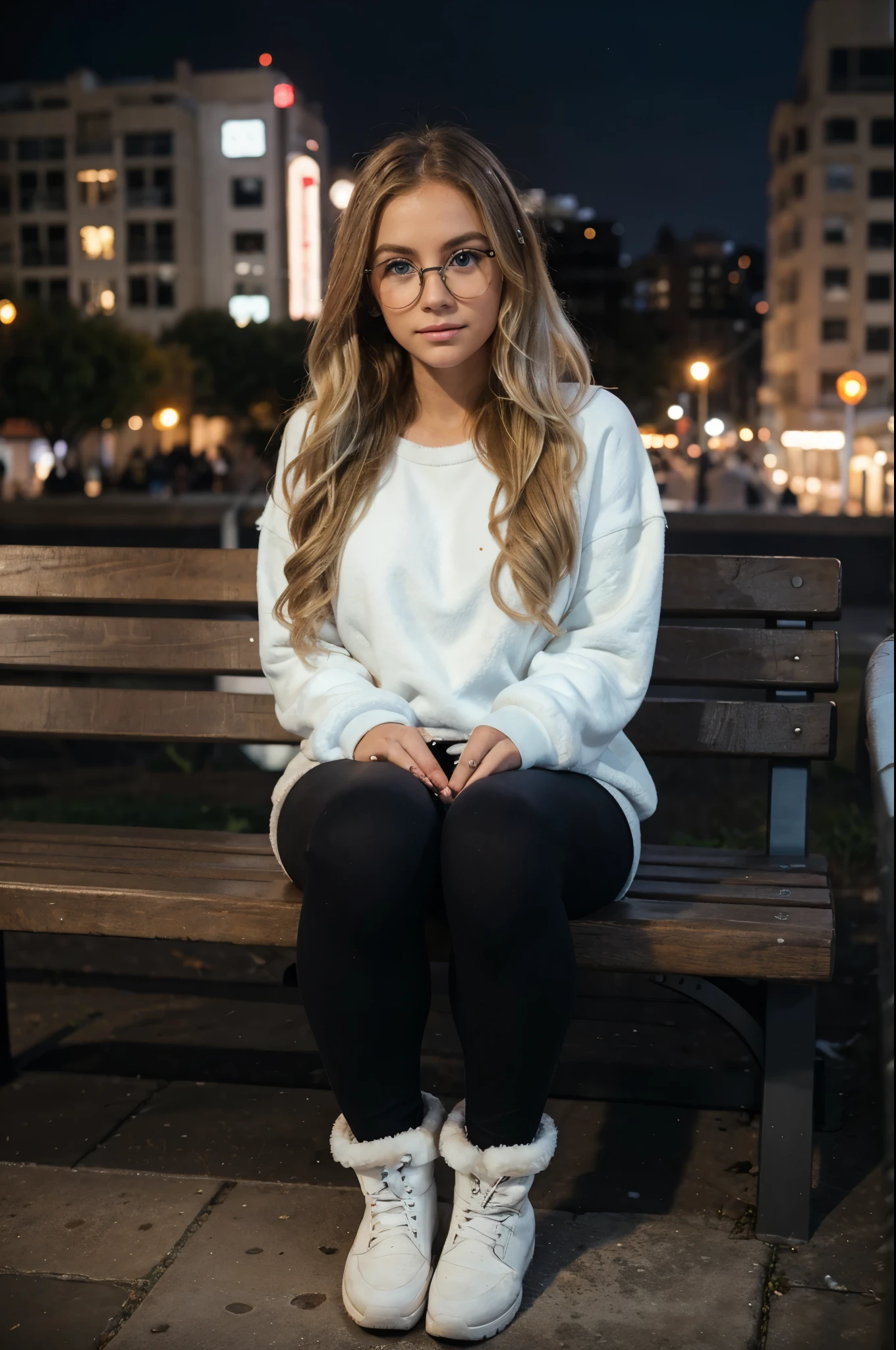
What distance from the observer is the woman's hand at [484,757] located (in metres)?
2.05

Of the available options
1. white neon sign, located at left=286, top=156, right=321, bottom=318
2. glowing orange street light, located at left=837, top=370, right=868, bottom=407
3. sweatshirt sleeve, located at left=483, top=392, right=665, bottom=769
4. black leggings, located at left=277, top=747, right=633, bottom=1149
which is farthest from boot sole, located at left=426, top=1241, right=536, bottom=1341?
white neon sign, located at left=286, top=156, right=321, bottom=318

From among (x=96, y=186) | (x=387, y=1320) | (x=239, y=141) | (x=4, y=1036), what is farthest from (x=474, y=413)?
(x=239, y=141)

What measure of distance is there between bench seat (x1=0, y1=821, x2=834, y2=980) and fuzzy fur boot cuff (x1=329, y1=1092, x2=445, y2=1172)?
0.32 m

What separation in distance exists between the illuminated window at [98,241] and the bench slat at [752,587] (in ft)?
252

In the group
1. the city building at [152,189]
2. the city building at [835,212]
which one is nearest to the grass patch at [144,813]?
the city building at [835,212]

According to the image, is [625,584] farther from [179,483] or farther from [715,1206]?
[179,483]

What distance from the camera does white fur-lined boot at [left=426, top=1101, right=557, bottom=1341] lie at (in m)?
1.90

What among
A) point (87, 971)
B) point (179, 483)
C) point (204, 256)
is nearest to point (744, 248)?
point (204, 256)

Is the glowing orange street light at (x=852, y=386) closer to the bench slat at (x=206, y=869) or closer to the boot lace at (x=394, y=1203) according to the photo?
the bench slat at (x=206, y=869)

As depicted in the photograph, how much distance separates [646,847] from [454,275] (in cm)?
109

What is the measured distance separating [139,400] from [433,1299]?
50738 mm

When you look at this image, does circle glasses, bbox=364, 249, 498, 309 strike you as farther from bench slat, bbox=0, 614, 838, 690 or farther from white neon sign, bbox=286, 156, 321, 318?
white neon sign, bbox=286, 156, 321, 318

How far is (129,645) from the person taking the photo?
2895 millimetres

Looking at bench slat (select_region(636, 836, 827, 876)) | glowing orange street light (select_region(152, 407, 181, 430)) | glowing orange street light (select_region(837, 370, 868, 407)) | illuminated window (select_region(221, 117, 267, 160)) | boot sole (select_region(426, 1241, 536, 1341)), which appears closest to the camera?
boot sole (select_region(426, 1241, 536, 1341))
